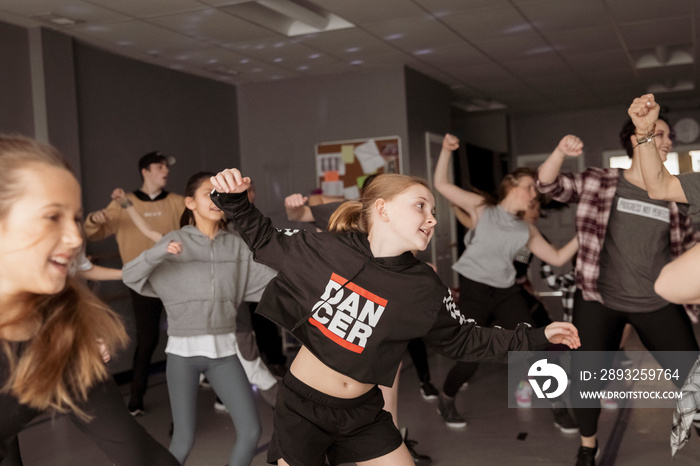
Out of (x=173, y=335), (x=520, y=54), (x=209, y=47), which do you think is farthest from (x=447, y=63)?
(x=173, y=335)

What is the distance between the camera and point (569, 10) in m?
5.23

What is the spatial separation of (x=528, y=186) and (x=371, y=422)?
7.84 feet

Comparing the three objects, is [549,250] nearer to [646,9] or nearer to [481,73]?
[646,9]

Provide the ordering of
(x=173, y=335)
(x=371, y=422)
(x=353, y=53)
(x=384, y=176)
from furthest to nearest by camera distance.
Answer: (x=353, y=53), (x=173, y=335), (x=384, y=176), (x=371, y=422)

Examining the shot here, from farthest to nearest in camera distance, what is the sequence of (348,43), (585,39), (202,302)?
(585,39) → (348,43) → (202,302)

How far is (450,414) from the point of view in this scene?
4.28 m

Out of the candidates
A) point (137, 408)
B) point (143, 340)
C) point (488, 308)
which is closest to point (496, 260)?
point (488, 308)

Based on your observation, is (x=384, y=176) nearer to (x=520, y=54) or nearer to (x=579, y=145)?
Answer: (x=579, y=145)

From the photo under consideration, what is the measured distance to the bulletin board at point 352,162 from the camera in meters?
7.18

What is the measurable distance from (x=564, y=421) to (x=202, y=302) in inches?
93.7

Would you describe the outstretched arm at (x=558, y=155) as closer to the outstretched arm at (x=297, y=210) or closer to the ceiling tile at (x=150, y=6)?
the outstretched arm at (x=297, y=210)

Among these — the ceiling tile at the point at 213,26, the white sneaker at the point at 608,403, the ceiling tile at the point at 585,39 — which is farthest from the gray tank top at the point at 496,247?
the ceiling tile at the point at 585,39

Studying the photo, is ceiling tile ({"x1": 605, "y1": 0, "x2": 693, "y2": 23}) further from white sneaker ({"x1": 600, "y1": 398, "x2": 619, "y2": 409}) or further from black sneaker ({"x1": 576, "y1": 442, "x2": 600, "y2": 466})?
black sneaker ({"x1": 576, "y1": 442, "x2": 600, "y2": 466})

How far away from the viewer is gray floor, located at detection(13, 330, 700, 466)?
3705 millimetres
